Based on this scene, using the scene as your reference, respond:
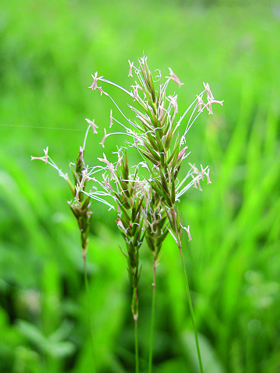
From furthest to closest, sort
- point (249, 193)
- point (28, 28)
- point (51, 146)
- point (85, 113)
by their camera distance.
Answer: point (28, 28)
point (85, 113)
point (51, 146)
point (249, 193)

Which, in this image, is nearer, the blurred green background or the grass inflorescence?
the grass inflorescence

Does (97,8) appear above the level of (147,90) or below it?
above

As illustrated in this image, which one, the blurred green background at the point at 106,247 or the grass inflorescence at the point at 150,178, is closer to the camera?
the grass inflorescence at the point at 150,178

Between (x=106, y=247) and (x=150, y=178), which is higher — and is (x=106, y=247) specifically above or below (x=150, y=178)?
above

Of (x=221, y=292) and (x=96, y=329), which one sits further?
(x=221, y=292)

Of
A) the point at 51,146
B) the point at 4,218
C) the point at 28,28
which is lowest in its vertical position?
the point at 4,218

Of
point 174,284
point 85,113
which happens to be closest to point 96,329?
point 174,284

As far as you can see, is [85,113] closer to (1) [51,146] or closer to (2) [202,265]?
(1) [51,146]

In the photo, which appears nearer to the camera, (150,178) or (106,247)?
(150,178)
